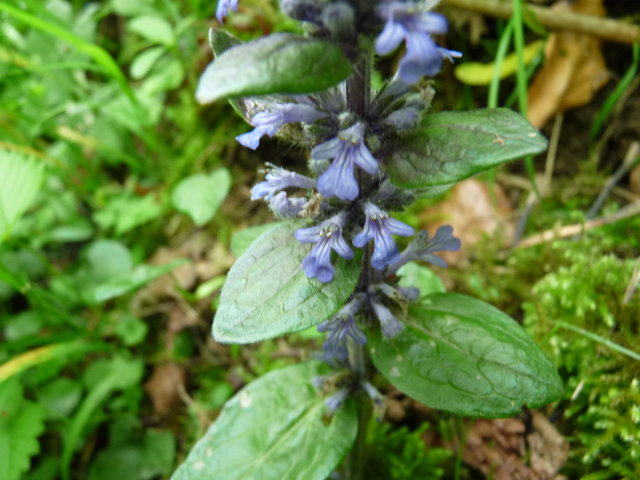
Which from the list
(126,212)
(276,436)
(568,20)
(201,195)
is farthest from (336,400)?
(568,20)

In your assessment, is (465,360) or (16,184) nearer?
(465,360)

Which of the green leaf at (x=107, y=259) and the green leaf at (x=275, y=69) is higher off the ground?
the green leaf at (x=275, y=69)

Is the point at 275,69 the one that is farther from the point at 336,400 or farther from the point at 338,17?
the point at 336,400

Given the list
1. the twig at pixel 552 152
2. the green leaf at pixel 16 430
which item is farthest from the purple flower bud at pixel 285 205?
the twig at pixel 552 152

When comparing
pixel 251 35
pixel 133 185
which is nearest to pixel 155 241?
pixel 133 185

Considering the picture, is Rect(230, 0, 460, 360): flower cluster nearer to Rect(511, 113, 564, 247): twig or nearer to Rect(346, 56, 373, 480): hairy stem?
Rect(346, 56, 373, 480): hairy stem

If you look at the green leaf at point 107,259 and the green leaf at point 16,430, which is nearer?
the green leaf at point 16,430

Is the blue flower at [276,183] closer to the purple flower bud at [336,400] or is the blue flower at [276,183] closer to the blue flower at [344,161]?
the blue flower at [344,161]

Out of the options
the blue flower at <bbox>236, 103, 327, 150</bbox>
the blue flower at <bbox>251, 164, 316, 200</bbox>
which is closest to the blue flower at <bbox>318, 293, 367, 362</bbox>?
the blue flower at <bbox>251, 164, 316, 200</bbox>

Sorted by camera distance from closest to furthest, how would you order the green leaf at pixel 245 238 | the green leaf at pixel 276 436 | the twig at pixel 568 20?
the green leaf at pixel 276 436, the green leaf at pixel 245 238, the twig at pixel 568 20
